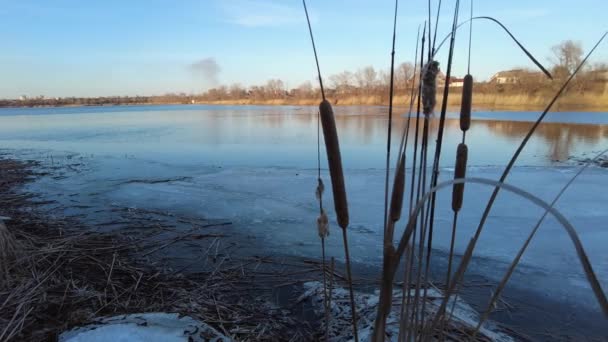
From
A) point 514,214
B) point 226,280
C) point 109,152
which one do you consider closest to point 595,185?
point 514,214

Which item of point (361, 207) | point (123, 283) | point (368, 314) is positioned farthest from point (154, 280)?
point (361, 207)

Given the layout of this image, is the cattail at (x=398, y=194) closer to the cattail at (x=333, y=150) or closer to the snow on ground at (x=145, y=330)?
the cattail at (x=333, y=150)

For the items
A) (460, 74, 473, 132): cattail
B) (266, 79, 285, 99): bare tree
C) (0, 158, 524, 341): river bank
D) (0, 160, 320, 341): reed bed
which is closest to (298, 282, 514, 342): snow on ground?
(0, 158, 524, 341): river bank

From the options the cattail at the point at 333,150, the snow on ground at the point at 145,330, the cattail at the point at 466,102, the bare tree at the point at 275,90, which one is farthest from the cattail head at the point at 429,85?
the bare tree at the point at 275,90

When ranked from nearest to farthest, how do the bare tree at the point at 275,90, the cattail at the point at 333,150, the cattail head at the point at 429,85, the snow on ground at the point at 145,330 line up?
1. the cattail at the point at 333,150
2. the cattail head at the point at 429,85
3. the snow on ground at the point at 145,330
4. the bare tree at the point at 275,90

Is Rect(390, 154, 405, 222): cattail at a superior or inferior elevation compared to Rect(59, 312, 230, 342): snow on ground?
superior

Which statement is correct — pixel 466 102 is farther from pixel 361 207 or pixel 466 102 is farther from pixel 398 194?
pixel 361 207

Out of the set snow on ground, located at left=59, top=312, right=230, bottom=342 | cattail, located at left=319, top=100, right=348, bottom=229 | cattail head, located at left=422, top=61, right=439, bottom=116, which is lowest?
snow on ground, located at left=59, top=312, right=230, bottom=342

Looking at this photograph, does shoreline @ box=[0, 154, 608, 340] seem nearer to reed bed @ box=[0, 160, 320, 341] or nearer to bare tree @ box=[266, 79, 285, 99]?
reed bed @ box=[0, 160, 320, 341]

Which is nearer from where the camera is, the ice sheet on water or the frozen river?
the ice sheet on water

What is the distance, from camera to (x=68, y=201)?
5.03 meters

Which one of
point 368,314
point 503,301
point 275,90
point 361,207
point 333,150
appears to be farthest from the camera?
point 275,90

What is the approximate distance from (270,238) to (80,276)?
1639 mm

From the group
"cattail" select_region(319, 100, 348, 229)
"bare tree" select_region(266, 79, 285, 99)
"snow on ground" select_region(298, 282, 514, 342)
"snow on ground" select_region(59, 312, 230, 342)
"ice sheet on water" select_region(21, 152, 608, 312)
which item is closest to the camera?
"cattail" select_region(319, 100, 348, 229)
